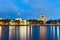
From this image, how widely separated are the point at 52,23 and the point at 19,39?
259 feet

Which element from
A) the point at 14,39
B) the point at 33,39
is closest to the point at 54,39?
the point at 33,39

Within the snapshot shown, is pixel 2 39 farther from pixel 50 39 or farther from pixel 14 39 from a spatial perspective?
pixel 50 39

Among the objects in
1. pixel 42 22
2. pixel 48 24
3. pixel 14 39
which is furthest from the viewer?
pixel 48 24

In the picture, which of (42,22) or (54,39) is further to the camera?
(42,22)

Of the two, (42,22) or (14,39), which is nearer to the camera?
(14,39)

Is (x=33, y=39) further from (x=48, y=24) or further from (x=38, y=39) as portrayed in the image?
(x=48, y=24)

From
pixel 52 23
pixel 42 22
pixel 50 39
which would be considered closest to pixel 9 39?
pixel 50 39

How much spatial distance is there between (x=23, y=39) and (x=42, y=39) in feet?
13.0

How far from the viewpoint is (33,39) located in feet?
168

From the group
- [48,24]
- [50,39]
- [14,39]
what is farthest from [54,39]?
[48,24]

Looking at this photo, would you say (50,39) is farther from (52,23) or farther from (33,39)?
A: (52,23)

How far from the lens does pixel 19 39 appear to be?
50469 millimetres

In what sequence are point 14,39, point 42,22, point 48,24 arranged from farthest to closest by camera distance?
point 48,24 < point 42,22 < point 14,39

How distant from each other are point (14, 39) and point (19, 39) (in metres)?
1.02
